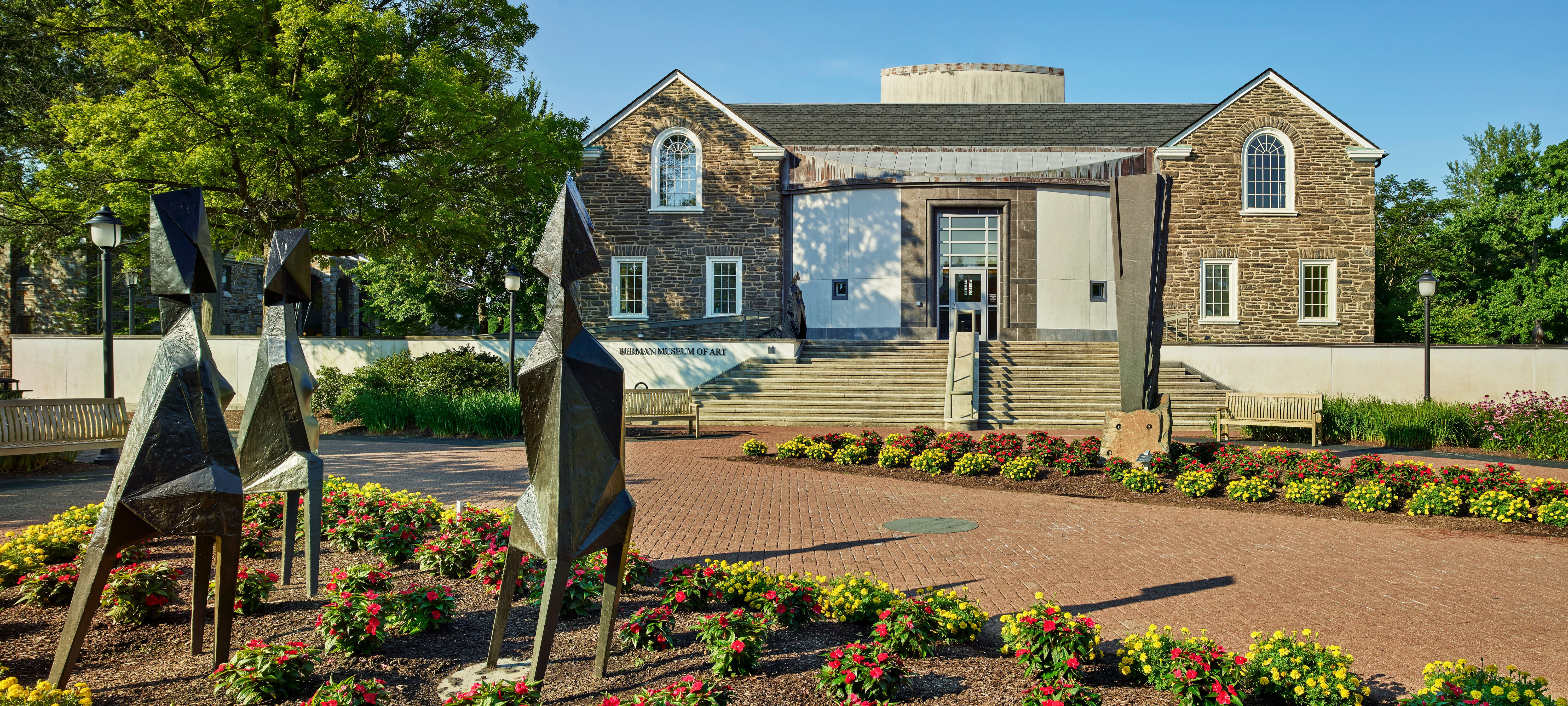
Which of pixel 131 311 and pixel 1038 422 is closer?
pixel 1038 422

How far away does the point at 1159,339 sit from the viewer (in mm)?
11656

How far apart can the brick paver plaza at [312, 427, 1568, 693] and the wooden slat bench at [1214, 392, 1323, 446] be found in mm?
7140

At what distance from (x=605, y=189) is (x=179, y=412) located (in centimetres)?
2363

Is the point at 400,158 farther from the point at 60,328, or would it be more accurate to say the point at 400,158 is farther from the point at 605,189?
the point at 60,328

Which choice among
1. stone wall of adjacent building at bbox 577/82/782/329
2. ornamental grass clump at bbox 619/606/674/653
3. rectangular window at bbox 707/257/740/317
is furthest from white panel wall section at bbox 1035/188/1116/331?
ornamental grass clump at bbox 619/606/674/653

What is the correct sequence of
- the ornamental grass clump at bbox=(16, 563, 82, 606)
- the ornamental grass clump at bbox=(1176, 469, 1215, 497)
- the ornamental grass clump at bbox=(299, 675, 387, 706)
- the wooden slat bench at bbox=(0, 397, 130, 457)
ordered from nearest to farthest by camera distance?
the ornamental grass clump at bbox=(299, 675, 387, 706), the ornamental grass clump at bbox=(16, 563, 82, 606), the ornamental grass clump at bbox=(1176, 469, 1215, 497), the wooden slat bench at bbox=(0, 397, 130, 457)

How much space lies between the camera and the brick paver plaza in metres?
5.29

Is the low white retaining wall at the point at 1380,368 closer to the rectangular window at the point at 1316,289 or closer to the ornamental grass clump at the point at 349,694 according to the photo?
the rectangular window at the point at 1316,289

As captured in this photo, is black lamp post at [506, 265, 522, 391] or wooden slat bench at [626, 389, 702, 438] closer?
wooden slat bench at [626, 389, 702, 438]

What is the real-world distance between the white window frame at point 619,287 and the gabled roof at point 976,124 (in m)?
6.55

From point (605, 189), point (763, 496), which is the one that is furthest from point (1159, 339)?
point (605, 189)

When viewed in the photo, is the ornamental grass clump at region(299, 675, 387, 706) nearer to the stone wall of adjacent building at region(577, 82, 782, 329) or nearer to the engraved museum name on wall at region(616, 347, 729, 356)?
the engraved museum name on wall at region(616, 347, 729, 356)

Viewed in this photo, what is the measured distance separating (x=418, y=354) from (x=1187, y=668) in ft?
69.0

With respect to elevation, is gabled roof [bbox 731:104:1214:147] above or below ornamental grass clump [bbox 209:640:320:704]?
above
